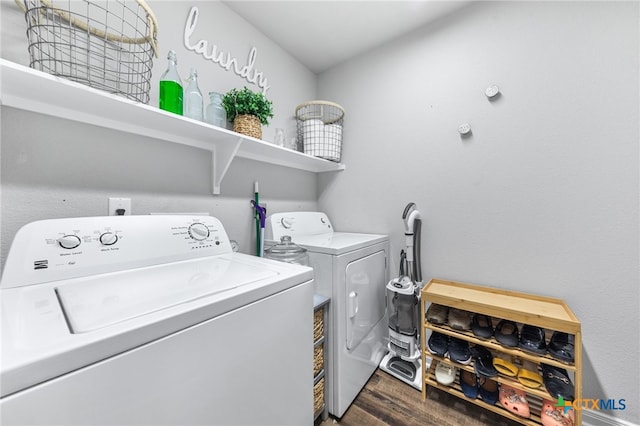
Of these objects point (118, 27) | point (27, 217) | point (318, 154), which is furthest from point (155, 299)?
point (318, 154)

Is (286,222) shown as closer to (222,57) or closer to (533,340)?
(222,57)

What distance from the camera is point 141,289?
641 mm

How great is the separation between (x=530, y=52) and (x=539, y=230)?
1.03 m

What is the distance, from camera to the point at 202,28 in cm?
134

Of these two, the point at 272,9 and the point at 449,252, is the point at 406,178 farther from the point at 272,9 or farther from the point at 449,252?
the point at 272,9

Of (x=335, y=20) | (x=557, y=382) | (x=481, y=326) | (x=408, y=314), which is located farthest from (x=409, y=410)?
(x=335, y=20)

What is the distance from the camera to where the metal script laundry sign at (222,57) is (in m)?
1.27

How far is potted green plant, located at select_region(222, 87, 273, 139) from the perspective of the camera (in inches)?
50.8

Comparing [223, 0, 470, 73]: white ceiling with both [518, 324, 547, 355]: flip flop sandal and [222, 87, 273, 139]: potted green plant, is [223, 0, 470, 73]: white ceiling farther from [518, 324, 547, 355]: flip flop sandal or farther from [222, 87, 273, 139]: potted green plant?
[518, 324, 547, 355]: flip flop sandal

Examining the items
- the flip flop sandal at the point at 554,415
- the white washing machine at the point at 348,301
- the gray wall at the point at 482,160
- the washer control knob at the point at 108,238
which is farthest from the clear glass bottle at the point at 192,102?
the flip flop sandal at the point at 554,415

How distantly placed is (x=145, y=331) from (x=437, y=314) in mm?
1465

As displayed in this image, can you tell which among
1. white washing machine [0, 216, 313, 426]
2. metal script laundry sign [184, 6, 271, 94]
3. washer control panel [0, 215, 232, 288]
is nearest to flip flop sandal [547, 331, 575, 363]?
white washing machine [0, 216, 313, 426]

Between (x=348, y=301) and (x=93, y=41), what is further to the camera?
(x=348, y=301)

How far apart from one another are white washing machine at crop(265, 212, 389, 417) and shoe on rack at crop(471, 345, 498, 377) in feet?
1.90
